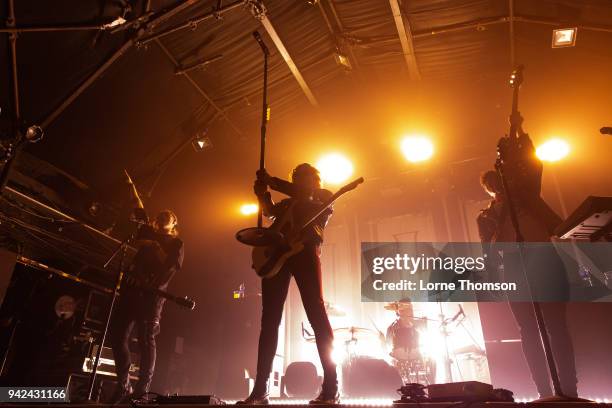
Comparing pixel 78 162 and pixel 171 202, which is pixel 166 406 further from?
pixel 171 202

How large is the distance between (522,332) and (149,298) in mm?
3336

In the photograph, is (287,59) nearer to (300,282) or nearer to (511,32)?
(511,32)

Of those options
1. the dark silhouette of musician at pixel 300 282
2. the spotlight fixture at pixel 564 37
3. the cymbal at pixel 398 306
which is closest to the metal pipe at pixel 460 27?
the spotlight fixture at pixel 564 37

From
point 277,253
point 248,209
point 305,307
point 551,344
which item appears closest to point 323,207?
point 277,253

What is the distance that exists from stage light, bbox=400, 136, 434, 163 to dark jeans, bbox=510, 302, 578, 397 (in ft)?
16.2

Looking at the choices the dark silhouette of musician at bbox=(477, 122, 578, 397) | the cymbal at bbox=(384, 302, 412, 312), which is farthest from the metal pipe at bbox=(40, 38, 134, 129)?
the cymbal at bbox=(384, 302, 412, 312)

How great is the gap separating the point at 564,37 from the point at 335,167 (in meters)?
4.25

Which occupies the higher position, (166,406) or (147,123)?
(147,123)

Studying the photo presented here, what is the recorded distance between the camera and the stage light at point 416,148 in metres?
7.67

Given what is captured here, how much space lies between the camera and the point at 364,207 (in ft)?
31.8

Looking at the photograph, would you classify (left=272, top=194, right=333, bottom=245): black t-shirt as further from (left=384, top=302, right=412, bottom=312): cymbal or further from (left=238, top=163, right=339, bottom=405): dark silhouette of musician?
(left=384, top=302, right=412, bottom=312): cymbal

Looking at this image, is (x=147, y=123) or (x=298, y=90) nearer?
(x=147, y=123)

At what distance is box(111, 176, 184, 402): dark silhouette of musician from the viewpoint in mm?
3746

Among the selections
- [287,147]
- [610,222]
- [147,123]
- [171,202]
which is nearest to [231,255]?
[171,202]
